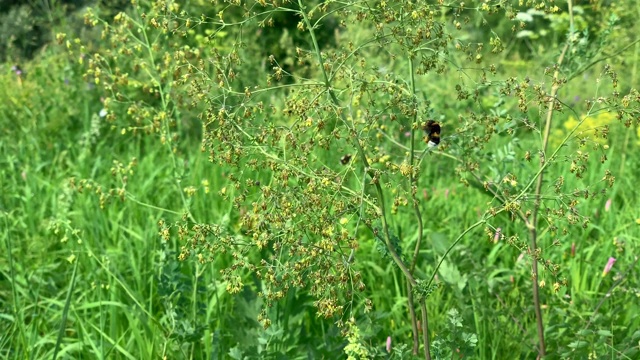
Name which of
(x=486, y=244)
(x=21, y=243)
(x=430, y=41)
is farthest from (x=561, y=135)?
(x=430, y=41)

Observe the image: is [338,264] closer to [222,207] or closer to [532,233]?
[532,233]

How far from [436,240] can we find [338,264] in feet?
4.24

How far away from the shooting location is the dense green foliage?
5.78 feet

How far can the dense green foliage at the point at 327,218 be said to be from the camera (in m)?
1.76

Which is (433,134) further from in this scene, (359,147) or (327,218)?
(327,218)

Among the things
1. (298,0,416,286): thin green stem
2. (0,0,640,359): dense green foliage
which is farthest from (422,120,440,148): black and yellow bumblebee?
(298,0,416,286): thin green stem

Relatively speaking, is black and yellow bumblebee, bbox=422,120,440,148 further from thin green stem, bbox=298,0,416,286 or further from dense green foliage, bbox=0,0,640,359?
thin green stem, bbox=298,0,416,286

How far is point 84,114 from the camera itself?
5672 mm

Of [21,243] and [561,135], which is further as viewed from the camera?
[561,135]

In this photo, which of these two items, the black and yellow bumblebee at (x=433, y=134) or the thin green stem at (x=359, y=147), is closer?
the thin green stem at (x=359, y=147)

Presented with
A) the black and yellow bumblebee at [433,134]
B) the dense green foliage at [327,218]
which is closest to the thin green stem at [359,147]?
the dense green foliage at [327,218]

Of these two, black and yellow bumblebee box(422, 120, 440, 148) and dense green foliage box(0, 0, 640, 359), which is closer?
dense green foliage box(0, 0, 640, 359)

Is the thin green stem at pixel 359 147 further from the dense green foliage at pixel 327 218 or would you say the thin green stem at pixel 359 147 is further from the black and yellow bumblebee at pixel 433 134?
the black and yellow bumblebee at pixel 433 134

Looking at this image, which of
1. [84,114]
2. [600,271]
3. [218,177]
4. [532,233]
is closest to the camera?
[532,233]
